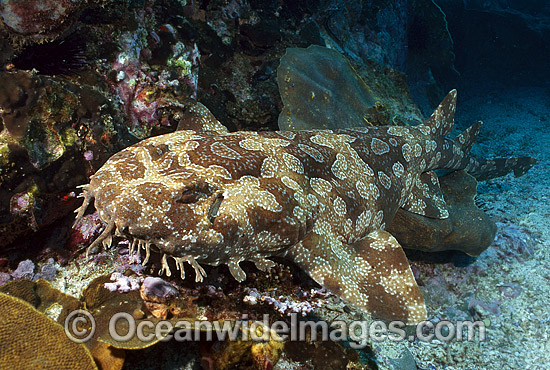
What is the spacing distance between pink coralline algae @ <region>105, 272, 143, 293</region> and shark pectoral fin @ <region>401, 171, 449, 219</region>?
4.42m

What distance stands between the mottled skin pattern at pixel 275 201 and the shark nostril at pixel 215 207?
1 centimetres

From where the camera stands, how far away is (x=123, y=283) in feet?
11.0

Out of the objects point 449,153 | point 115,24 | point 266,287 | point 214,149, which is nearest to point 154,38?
point 115,24

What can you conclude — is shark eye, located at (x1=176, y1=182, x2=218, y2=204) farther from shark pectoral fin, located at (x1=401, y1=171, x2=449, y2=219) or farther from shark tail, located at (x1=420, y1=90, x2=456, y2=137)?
shark tail, located at (x1=420, y1=90, x2=456, y2=137)

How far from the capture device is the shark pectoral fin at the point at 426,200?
5.73 meters

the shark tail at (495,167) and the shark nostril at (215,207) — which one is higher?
the shark nostril at (215,207)

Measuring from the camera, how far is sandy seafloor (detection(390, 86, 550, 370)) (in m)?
4.79

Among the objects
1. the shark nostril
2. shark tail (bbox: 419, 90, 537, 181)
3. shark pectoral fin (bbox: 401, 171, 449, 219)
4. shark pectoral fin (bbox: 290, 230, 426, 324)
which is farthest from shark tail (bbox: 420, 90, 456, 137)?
the shark nostril

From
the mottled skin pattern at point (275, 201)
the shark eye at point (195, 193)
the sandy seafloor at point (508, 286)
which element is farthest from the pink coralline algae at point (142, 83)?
the sandy seafloor at point (508, 286)

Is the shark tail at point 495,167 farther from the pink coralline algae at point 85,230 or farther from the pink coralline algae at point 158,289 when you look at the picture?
the pink coralline algae at point 85,230

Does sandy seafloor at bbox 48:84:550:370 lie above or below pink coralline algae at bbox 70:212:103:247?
below

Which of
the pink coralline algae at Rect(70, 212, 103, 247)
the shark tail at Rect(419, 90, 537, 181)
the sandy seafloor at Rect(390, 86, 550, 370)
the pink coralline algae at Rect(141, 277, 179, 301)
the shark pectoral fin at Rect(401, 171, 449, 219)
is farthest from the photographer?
the shark tail at Rect(419, 90, 537, 181)

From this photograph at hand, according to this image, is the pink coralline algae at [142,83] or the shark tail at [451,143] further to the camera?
the shark tail at [451,143]

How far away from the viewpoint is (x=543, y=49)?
2014cm
